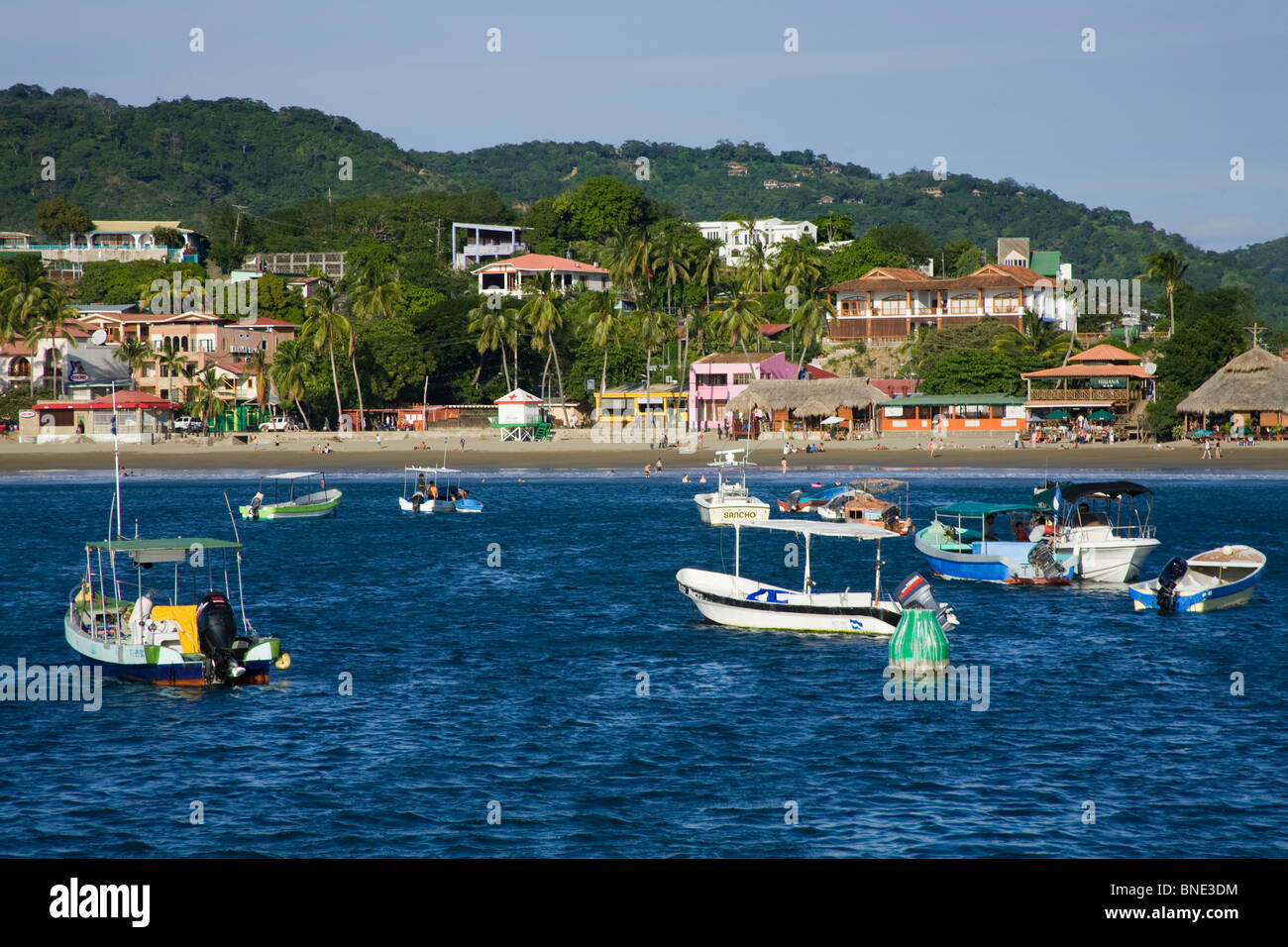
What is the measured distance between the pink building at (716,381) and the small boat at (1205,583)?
221 ft

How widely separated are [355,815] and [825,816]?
773cm

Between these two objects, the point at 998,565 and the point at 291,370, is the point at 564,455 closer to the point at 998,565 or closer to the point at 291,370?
the point at 291,370

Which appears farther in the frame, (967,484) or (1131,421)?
(1131,421)

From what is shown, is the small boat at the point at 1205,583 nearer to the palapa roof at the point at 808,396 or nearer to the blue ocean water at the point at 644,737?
the blue ocean water at the point at 644,737

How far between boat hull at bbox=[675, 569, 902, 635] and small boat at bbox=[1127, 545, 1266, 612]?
1143cm

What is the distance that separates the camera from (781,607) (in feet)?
117

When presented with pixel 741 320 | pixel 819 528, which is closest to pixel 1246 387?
pixel 741 320

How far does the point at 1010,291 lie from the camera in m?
120

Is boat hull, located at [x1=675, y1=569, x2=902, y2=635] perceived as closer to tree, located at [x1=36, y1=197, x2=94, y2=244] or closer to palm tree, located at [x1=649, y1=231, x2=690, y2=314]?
palm tree, located at [x1=649, y1=231, x2=690, y2=314]

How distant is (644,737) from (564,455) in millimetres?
77560

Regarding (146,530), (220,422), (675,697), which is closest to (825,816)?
(675,697)

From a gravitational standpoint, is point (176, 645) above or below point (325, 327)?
below

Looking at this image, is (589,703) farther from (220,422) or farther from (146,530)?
(220,422)

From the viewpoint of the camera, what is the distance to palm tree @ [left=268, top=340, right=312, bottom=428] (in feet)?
363
